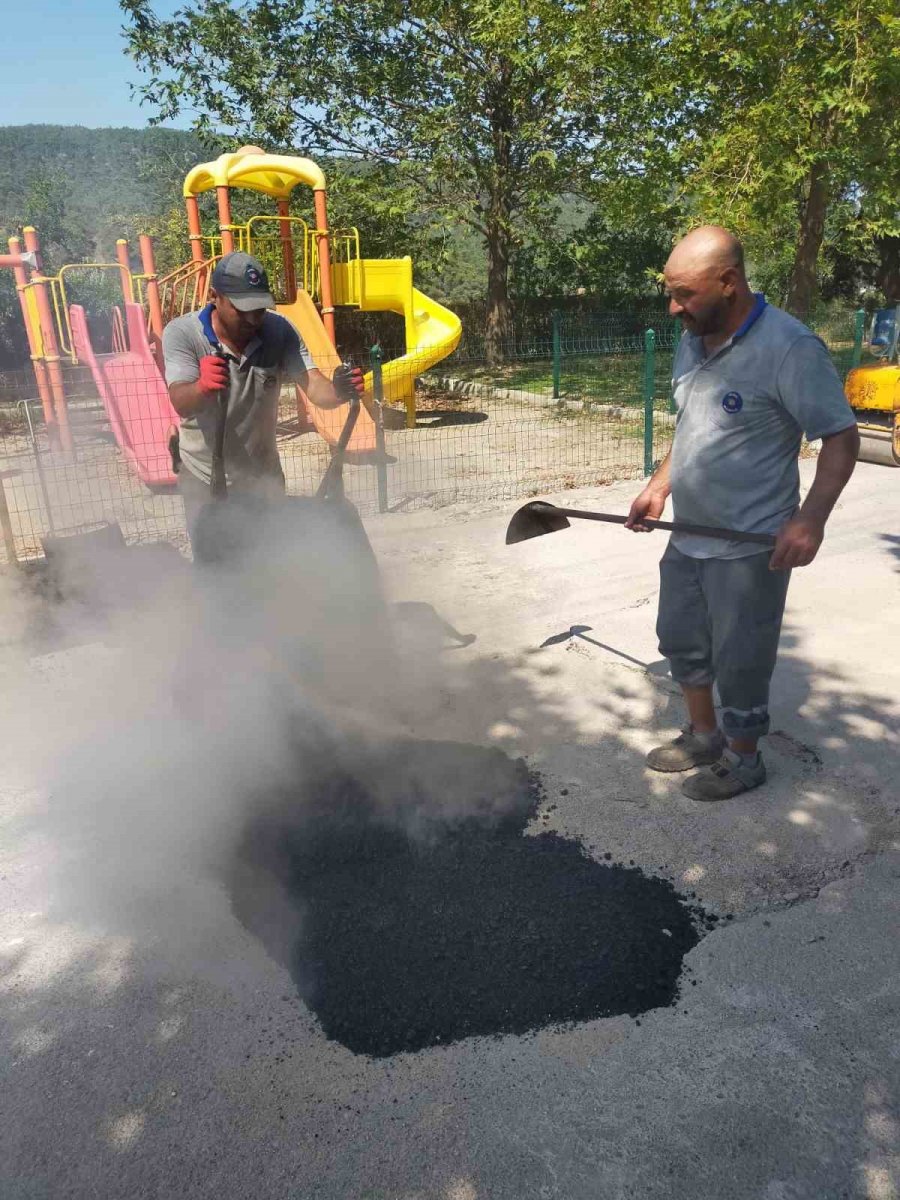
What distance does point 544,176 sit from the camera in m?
16.8

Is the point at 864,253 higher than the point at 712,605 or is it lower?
higher

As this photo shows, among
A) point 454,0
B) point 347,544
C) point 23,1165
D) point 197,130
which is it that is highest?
point 454,0

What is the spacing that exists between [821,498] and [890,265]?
26313mm

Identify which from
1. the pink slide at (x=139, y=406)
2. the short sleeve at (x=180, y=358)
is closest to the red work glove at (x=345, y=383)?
the short sleeve at (x=180, y=358)

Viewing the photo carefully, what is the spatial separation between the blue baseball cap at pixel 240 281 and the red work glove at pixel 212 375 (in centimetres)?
24

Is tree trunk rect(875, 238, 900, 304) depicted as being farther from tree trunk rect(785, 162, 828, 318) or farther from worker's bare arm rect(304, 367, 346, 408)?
worker's bare arm rect(304, 367, 346, 408)

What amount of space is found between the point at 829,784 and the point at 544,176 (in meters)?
16.2

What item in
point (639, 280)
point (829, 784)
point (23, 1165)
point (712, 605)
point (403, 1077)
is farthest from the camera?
point (639, 280)

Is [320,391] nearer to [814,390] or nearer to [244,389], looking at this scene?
[244,389]

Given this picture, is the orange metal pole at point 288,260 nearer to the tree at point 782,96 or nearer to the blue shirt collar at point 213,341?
the tree at point 782,96

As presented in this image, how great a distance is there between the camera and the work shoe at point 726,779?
126 inches

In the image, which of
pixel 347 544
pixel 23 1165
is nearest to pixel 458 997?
pixel 23 1165

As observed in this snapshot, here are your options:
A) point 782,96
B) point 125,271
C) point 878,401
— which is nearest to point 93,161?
point 125,271

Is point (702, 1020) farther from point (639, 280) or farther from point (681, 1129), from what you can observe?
point (639, 280)
